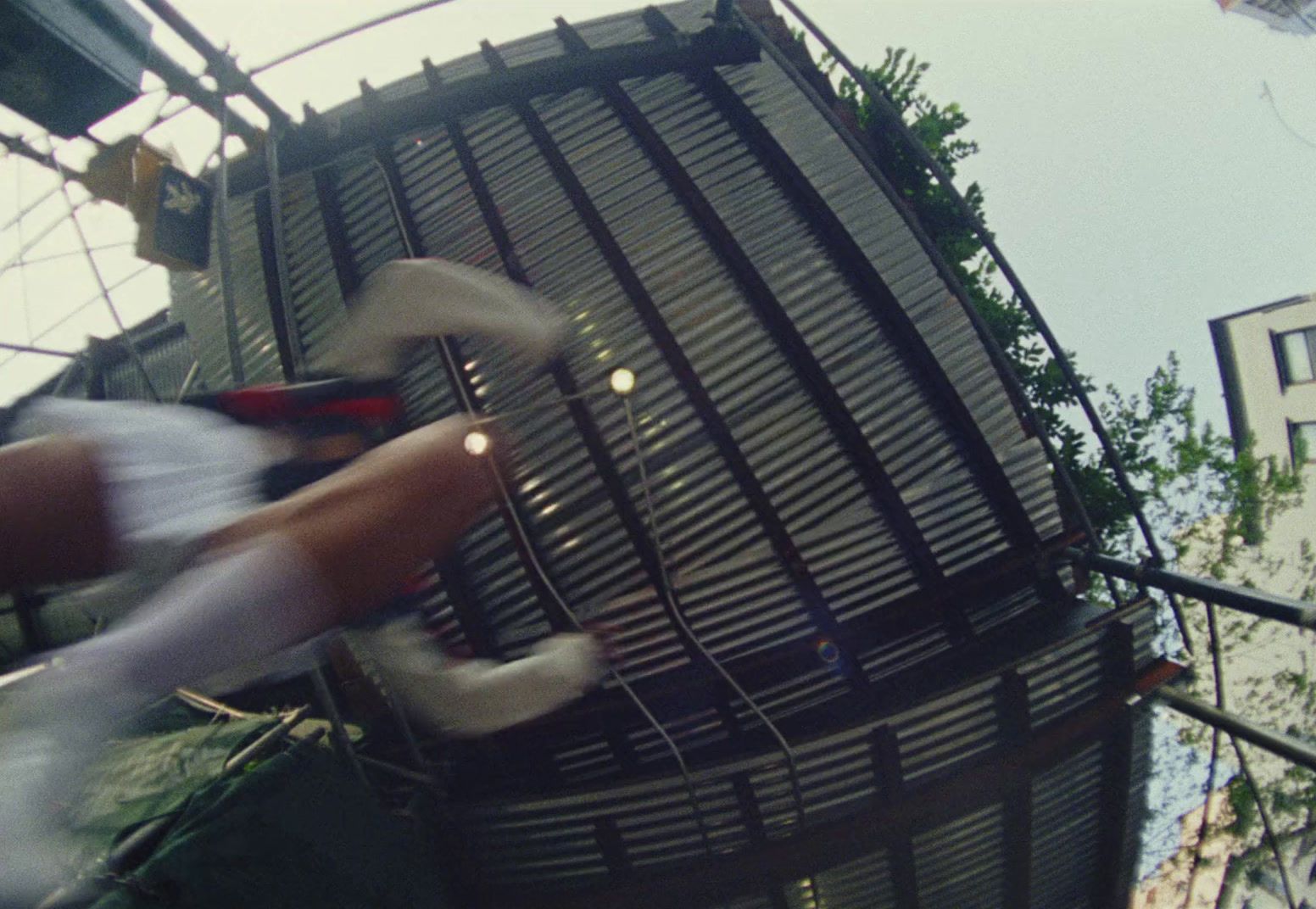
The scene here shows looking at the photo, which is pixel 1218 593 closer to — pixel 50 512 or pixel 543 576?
pixel 543 576

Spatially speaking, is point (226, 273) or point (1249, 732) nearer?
point (1249, 732)

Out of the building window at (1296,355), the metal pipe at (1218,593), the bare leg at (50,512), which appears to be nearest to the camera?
the bare leg at (50,512)

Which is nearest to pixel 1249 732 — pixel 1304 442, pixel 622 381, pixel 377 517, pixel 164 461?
pixel 622 381

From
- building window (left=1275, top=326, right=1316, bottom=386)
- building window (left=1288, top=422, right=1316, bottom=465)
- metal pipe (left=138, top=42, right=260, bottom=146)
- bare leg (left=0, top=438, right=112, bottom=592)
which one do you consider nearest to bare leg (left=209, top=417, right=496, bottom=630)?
bare leg (left=0, top=438, right=112, bottom=592)

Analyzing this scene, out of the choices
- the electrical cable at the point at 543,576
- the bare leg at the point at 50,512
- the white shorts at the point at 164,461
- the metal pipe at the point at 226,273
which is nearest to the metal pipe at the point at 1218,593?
the electrical cable at the point at 543,576

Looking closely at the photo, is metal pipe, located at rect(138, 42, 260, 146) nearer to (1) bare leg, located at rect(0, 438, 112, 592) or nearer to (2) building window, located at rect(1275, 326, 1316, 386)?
(1) bare leg, located at rect(0, 438, 112, 592)

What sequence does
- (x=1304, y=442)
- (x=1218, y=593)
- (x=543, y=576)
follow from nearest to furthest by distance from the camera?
(x=1218, y=593) → (x=543, y=576) → (x=1304, y=442)

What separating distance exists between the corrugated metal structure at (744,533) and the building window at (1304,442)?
2058 cm

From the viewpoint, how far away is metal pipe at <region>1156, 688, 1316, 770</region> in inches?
142

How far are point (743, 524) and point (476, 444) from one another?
2.85 m

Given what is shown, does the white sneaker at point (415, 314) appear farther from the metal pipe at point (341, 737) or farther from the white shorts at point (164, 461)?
the metal pipe at point (341, 737)

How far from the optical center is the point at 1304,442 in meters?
19.4

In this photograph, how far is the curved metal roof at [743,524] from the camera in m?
5.09

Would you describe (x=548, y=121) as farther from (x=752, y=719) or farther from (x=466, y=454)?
(x=752, y=719)
